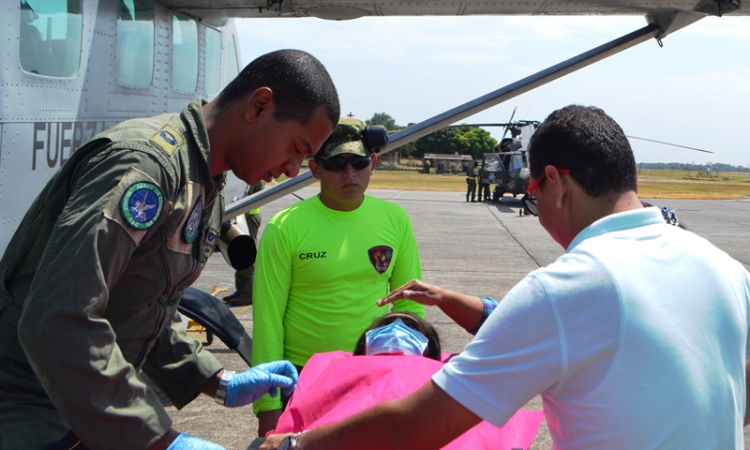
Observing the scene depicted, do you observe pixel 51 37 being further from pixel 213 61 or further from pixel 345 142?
pixel 213 61

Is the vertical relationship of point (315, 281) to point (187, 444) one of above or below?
above

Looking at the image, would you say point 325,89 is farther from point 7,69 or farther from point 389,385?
point 7,69

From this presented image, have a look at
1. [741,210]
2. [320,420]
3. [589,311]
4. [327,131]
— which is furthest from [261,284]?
[741,210]

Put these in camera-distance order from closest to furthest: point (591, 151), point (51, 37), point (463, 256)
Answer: point (591, 151) < point (51, 37) < point (463, 256)

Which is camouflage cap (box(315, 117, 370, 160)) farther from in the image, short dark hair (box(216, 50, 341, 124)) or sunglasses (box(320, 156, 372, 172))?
short dark hair (box(216, 50, 341, 124))

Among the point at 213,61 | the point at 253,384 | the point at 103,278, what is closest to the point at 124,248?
the point at 103,278

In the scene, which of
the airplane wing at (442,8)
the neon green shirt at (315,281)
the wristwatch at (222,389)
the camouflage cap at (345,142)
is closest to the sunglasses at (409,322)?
the neon green shirt at (315,281)

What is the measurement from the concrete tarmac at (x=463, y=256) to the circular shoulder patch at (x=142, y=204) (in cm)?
116

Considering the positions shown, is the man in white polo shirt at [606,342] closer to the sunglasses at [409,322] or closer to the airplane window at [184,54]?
the sunglasses at [409,322]

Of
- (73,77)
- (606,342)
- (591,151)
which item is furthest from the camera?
(73,77)

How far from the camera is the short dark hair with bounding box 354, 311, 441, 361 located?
3348 mm

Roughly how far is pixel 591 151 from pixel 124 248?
3.54ft

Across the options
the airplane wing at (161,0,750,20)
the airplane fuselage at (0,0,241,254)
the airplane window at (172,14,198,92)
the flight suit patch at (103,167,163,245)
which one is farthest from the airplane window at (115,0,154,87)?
the flight suit patch at (103,167,163,245)

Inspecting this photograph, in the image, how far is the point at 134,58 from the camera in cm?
569
